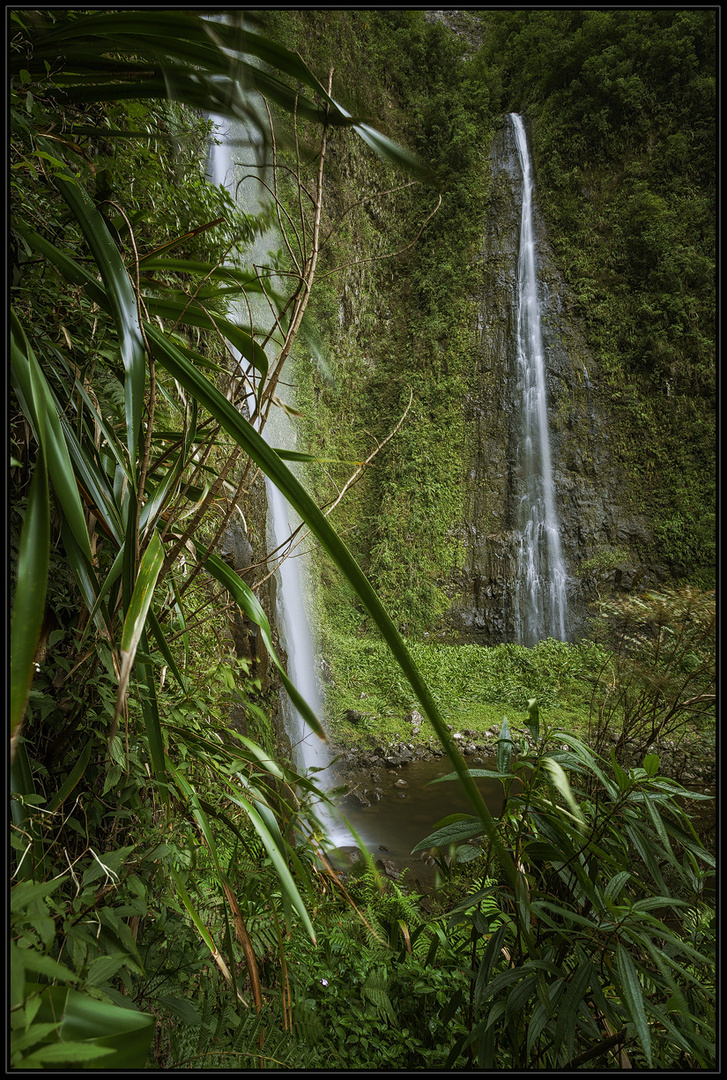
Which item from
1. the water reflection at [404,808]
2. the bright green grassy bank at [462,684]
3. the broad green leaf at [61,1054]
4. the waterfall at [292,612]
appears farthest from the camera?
the bright green grassy bank at [462,684]

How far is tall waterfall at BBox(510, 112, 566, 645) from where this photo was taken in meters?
6.27

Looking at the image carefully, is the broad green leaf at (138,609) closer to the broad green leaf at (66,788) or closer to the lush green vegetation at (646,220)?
the broad green leaf at (66,788)

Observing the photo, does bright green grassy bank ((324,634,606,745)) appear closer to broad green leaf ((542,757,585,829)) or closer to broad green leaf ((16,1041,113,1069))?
broad green leaf ((542,757,585,829))

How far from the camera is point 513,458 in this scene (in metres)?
6.84

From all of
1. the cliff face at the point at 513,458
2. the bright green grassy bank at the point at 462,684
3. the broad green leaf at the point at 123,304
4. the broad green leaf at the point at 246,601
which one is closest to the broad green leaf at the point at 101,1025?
the broad green leaf at the point at 246,601

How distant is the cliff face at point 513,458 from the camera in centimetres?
634

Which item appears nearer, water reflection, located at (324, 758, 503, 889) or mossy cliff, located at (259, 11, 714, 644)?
water reflection, located at (324, 758, 503, 889)

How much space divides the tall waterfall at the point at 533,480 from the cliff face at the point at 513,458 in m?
0.09

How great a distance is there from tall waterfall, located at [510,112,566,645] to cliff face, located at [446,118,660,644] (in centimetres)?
9

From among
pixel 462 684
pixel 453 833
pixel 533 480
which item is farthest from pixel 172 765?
pixel 533 480

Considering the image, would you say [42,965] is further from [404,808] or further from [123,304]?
[404,808]

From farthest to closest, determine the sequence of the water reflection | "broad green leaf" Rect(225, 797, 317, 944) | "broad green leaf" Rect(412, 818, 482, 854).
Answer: the water reflection
"broad green leaf" Rect(412, 818, 482, 854)
"broad green leaf" Rect(225, 797, 317, 944)

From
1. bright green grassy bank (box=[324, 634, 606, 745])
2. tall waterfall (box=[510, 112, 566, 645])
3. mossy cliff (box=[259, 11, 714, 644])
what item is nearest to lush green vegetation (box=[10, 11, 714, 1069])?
bright green grassy bank (box=[324, 634, 606, 745])

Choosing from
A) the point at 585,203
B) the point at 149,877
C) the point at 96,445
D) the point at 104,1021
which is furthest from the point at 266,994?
the point at 585,203
